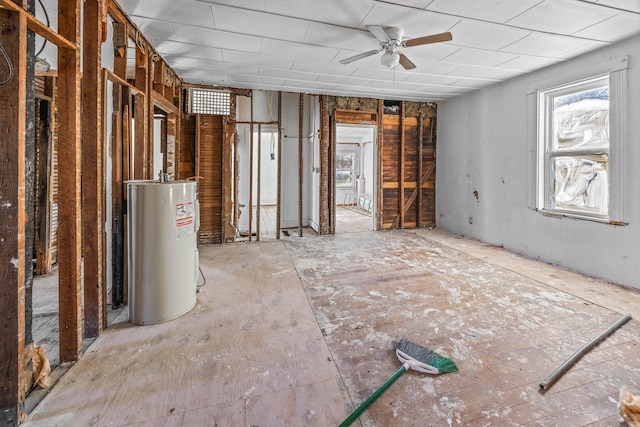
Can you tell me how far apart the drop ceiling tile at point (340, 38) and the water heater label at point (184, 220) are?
2106 millimetres

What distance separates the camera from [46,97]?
3314mm

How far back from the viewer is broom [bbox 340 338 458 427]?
1741mm

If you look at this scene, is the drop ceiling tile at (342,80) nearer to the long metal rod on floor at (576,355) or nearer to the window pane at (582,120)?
the window pane at (582,120)

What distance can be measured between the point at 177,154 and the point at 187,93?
127cm

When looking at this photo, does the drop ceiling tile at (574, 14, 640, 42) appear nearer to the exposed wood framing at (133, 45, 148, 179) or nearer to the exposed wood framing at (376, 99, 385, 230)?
the exposed wood framing at (376, 99, 385, 230)

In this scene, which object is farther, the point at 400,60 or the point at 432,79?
the point at 432,79

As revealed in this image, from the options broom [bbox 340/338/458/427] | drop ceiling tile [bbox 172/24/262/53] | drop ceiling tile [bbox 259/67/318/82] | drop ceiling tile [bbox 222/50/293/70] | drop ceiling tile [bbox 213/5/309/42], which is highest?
drop ceiling tile [bbox 259/67/318/82]

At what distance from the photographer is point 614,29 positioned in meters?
2.92

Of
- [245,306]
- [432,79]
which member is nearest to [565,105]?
[432,79]

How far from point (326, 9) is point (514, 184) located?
382 cm

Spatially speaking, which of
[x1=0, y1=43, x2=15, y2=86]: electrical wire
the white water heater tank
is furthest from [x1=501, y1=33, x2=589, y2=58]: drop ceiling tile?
[x1=0, y1=43, x2=15, y2=86]: electrical wire

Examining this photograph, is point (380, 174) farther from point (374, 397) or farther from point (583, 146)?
point (374, 397)

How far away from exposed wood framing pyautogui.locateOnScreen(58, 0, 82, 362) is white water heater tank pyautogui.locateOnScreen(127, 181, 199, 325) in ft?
1.44

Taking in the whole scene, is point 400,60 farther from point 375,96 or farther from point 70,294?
point 70,294
